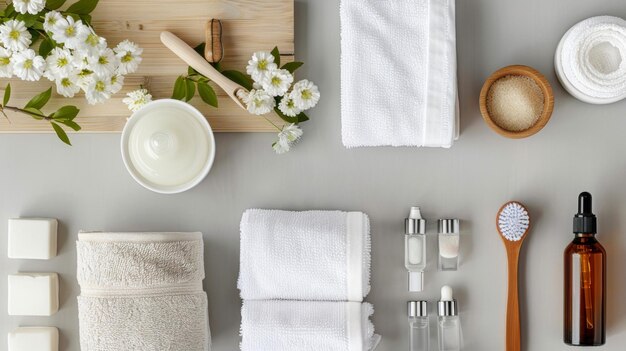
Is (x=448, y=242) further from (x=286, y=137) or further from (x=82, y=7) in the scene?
(x=82, y=7)

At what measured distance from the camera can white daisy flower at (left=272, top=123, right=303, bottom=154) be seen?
4.47 ft

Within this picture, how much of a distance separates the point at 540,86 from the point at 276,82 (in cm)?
52

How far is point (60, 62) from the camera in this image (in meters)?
1.27

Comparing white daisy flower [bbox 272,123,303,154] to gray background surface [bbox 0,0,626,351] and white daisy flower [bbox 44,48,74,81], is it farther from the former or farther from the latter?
white daisy flower [bbox 44,48,74,81]

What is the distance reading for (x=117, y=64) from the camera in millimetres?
1312

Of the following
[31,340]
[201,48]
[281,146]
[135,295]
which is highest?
[201,48]

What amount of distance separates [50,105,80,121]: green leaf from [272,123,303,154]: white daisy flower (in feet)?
1.35

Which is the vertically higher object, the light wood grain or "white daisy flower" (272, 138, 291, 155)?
"white daisy flower" (272, 138, 291, 155)

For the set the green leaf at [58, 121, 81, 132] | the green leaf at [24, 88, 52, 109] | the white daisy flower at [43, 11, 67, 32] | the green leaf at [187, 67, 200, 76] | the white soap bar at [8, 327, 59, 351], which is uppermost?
the white daisy flower at [43, 11, 67, 32]

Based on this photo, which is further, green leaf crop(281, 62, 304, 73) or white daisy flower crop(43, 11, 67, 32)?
green leaf crop(281, 62, 304, 73)

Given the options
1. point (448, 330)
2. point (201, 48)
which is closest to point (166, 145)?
point (201, 48)

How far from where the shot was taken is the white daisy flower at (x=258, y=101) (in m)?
1.32

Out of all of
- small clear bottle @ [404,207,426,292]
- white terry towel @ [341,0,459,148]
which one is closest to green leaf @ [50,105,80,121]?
white terry towel @ [341,0,459,148]

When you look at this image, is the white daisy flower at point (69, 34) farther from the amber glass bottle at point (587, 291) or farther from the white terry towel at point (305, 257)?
the amber glass bottle at point (587, 291)
